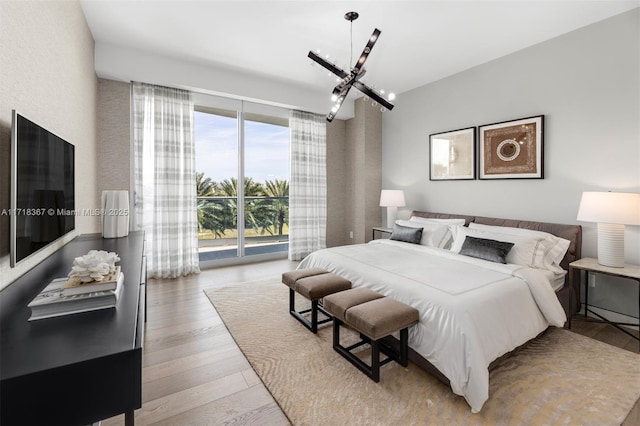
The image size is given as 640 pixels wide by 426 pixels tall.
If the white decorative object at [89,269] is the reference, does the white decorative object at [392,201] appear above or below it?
above

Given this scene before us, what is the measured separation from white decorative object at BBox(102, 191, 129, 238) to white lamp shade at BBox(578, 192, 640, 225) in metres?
4.32

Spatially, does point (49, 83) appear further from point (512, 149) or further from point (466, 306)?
point (512, 149)

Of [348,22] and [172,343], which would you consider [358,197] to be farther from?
[172,343]

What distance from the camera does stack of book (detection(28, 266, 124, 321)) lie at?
1.16m

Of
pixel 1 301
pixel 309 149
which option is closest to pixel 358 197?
pixel 309 149

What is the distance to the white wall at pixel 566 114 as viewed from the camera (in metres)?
2.90

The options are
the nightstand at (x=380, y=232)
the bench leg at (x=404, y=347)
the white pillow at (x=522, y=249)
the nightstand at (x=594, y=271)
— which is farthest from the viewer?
the nightstand at (x=380, y=232)

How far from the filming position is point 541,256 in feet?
9.77

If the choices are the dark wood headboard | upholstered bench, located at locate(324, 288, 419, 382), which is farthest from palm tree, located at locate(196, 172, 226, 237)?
the dark wood headboard

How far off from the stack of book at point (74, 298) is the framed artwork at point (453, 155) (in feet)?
14.0

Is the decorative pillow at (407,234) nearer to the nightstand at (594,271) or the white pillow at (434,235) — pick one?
the white pillow at (434,235)

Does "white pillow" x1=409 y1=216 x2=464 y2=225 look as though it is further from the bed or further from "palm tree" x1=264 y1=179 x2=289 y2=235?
"palm tree" x1=264 y1=179 x2=289 y2=235

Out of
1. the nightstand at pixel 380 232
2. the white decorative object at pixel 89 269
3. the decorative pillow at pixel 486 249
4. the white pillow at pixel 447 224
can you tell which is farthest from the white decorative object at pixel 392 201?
the white decorative object at pixel 89 269

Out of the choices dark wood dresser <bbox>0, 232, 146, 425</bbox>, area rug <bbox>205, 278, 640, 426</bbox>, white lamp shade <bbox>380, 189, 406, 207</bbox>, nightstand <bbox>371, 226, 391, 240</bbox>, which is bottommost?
area rug <bbox>205, 278, 640, 426</bbox>
